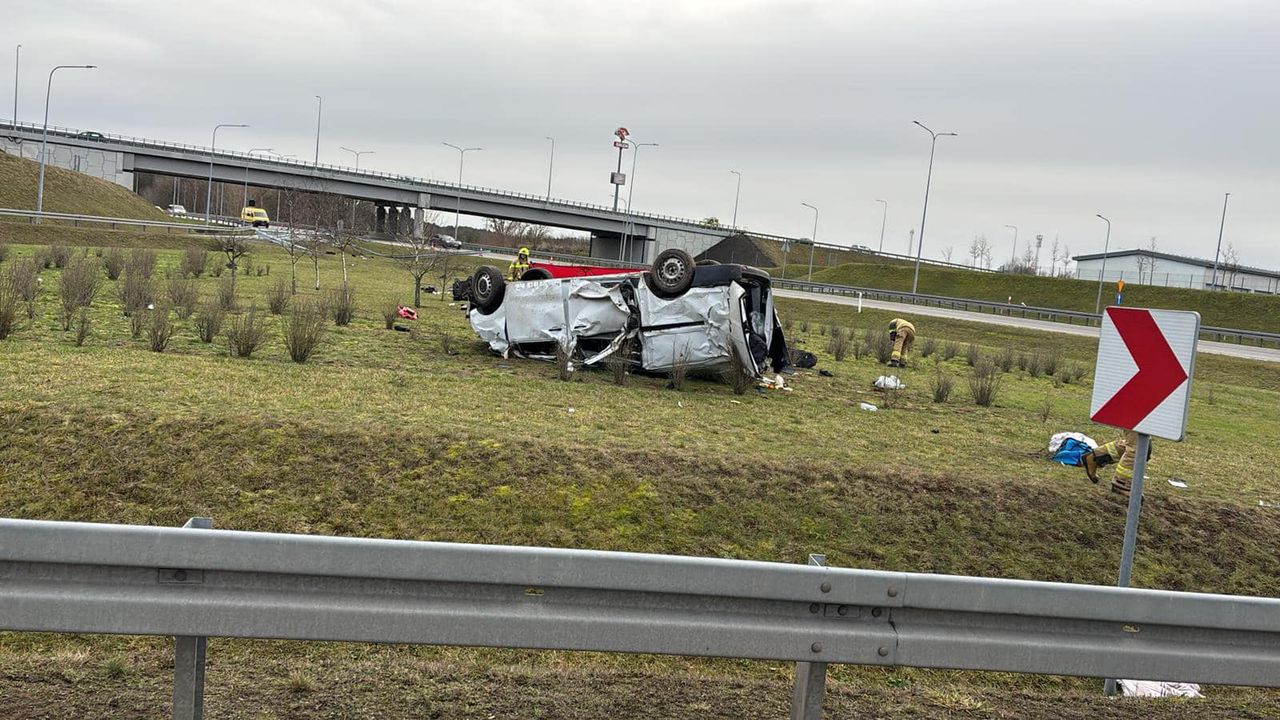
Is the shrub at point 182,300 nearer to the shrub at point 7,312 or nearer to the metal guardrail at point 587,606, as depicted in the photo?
the shrub at point 7,312

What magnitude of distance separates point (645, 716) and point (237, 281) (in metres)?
29.2

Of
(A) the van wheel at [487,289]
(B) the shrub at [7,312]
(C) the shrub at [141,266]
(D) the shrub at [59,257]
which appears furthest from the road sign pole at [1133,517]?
(D) the shrub at [59,257]

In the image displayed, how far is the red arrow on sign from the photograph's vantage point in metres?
5.68

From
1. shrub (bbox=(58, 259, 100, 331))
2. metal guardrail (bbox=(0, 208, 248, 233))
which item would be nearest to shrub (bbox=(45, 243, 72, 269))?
shrub (bbox=(58, 259, 100, 331))

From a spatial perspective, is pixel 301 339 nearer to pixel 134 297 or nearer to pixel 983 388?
pixel 134 297

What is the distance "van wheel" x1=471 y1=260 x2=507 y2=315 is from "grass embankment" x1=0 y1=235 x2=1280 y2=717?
278 centimetres

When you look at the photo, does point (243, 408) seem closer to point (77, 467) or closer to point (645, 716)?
point (77, 467)

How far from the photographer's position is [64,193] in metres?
71.2

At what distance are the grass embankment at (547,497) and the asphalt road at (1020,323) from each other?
29744 mm

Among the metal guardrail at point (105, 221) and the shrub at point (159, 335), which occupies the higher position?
the metal guardrail at point (105, 221)

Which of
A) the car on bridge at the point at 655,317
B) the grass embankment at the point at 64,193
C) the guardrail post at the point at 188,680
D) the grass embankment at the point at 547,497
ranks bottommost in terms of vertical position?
the grass embankment at the point at 547,497

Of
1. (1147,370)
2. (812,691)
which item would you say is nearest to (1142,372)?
(1147,370)

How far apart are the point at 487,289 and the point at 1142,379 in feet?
40.7

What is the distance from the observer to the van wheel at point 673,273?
15188mm
